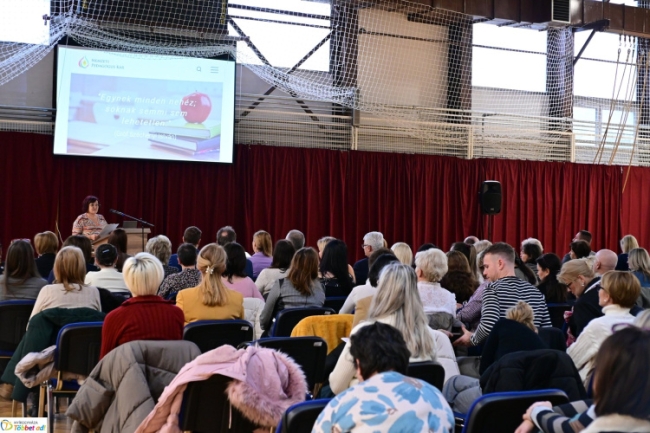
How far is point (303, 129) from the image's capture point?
13.1 meters

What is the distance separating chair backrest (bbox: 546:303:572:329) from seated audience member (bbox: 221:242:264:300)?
2.24 metres

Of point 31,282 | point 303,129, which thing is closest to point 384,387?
point 31,282

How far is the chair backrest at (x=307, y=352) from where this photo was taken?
4.06 m

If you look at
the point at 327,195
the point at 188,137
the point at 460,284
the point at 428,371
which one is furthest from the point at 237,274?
the point at 327,195

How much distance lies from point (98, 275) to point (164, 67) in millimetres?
6060

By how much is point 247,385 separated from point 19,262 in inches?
119

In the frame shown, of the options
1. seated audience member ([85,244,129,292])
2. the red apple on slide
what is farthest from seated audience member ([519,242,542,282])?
the red apple on slide

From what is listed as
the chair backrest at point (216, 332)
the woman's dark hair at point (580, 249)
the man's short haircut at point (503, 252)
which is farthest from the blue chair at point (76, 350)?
the woman's dark hair at point (580, 249)

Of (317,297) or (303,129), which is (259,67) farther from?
(317,297)

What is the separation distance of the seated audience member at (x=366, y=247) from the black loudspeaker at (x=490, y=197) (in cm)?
534

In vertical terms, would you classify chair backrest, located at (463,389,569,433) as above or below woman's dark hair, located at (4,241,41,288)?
below

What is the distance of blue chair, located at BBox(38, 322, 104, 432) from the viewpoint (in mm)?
4355

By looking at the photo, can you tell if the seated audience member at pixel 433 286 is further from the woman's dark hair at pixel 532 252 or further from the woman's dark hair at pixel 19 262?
the woman's dark hair at pixel 532 252

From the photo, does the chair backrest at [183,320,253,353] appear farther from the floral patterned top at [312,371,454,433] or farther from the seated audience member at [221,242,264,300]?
the floral patterned top at [312,371,454,433]
